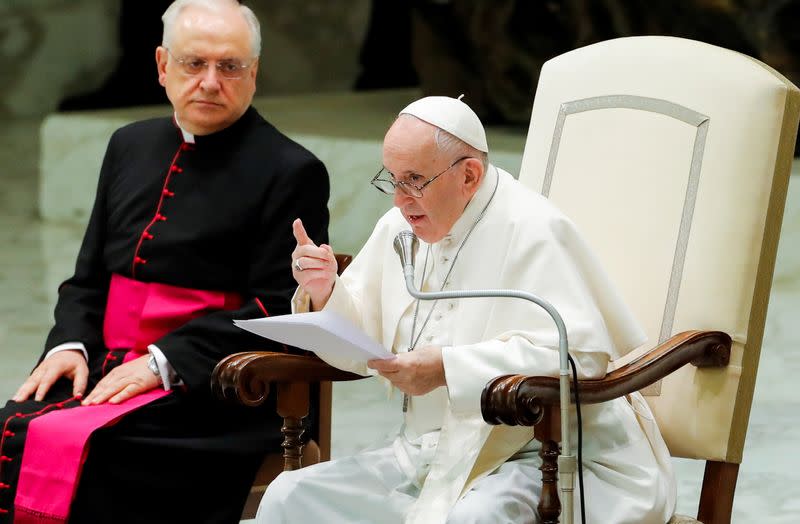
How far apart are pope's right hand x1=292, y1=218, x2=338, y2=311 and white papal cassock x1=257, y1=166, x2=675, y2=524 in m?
0.04

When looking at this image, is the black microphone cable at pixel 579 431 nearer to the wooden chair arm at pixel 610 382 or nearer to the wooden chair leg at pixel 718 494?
the wooden chair arm at pixel 610 382

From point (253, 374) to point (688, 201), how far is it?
1.15m

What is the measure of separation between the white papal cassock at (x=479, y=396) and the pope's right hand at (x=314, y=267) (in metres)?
0.04

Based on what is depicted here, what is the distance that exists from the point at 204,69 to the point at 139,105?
7.84 metres

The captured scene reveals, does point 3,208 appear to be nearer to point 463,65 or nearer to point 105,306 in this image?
point 463,65

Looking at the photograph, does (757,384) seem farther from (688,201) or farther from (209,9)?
(209,9)

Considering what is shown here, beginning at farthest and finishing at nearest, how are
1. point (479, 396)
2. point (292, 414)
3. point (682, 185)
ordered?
point (682, 185), point (292, 414), point (479, 396)

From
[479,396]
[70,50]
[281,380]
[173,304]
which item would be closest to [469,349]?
[479,396]

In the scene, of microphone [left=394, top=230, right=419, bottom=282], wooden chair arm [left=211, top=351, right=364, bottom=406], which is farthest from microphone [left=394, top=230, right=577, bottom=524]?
wooden chair arm [left=211, top=351, right=364, bottom=406]

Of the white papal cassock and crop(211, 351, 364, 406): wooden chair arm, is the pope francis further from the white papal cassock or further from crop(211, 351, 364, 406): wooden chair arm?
crop(211, 351, 364, 406): wooden chair arm

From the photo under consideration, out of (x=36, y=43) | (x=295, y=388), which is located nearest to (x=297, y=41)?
(x=36, y=43)

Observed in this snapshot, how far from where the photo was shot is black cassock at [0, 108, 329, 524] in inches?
152

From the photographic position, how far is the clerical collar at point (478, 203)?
345 cm

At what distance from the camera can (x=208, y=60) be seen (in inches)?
157
